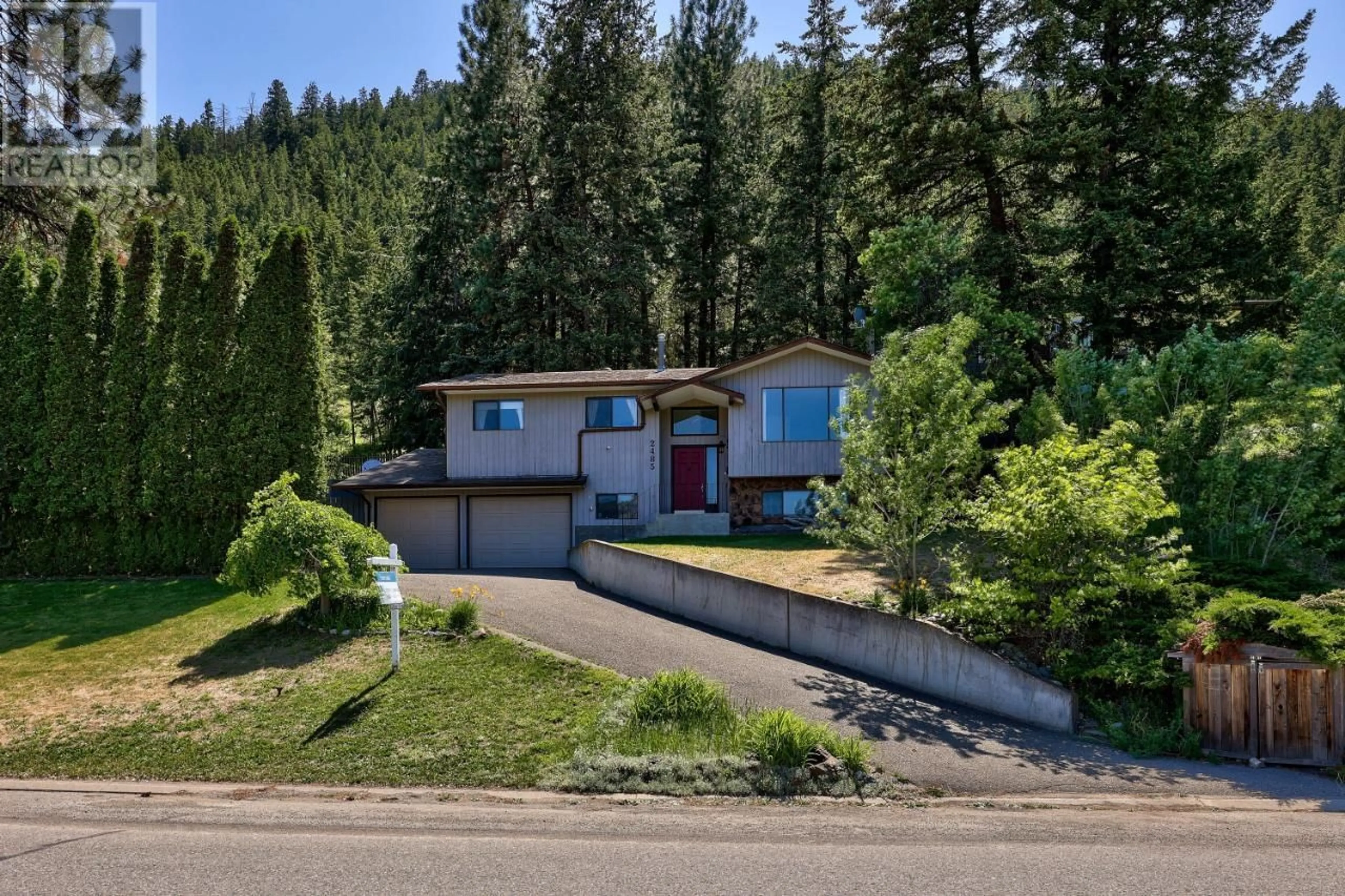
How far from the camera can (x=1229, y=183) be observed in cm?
1941

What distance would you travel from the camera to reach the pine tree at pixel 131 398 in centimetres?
1858

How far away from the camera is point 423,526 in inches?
893

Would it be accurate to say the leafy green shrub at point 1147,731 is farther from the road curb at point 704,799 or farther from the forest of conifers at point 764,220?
the forest of conifers at point 764,220

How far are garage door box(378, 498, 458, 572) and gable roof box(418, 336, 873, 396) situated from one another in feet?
11.3

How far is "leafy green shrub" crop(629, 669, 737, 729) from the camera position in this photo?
30.9 feet

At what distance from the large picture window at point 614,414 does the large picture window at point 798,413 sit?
3931 millimetres

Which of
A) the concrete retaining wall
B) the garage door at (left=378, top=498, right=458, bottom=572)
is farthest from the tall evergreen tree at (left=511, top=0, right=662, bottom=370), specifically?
the concrete retaining wall

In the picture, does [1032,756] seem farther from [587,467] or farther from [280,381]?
[280,381]

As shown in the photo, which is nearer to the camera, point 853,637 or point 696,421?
point 853,637

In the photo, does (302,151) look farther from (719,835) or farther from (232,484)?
(719,835)

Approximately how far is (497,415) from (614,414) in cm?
361

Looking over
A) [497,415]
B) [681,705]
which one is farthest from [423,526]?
[681,705]

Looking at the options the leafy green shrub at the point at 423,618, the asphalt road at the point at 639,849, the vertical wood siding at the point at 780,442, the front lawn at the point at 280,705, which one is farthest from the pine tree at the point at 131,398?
the vertical wood siding at the point at 780,442

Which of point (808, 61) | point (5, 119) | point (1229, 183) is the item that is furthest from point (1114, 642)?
point (808, 61)
